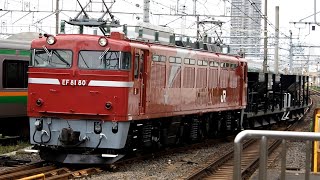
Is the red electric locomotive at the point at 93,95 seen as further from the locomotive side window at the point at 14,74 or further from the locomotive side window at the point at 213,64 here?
the locomotive side window at the point at 14,74

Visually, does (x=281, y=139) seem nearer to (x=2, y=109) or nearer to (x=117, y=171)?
(x=117, y=171)

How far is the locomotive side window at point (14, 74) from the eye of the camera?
17.4 metres

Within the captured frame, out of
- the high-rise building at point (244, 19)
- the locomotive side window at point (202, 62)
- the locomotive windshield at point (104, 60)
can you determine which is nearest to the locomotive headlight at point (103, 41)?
the locomotive windshield at point (104, 60)

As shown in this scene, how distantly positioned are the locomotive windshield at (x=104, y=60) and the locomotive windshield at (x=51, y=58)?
12.8 inches

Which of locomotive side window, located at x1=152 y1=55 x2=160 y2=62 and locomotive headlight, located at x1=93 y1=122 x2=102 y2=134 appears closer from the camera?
locomotive headlight, located at x1=93 y1=122 x2=102 y2=134

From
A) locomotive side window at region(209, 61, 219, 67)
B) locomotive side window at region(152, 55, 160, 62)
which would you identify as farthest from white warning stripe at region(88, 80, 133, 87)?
locomotive side window at region(209, 61, 219, 67)

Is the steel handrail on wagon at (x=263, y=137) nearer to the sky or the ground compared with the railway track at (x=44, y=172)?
nearer to the sky

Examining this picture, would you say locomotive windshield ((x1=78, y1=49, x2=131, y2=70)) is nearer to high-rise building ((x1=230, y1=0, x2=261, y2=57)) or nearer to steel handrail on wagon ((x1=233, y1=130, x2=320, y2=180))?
steel handrail on wagon ((x1=233, y1=130, x2=320, y2=180))

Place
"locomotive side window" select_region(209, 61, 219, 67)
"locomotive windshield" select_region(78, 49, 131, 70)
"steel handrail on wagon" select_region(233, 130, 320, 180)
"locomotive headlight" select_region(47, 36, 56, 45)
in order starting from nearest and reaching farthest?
"steel handrail on wagon" select_region(233, 130, 320, 180) < "locomotive windshield" select_region(78, 49, 131, 70) < "locomotive headlight" select_region(47, 36, 56, 45) < "locomotive side window" select_region(209, 61, 219, 67)

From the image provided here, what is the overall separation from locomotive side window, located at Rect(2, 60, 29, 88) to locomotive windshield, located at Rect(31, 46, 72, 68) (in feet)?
13.6

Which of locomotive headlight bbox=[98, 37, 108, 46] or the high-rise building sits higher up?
the high-rise building

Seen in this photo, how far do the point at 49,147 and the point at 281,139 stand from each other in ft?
27.8

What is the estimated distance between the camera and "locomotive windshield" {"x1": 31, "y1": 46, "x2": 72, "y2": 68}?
1324cm

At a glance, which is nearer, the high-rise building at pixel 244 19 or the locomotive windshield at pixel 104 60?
the locomotive windshield at pixel 104 60
